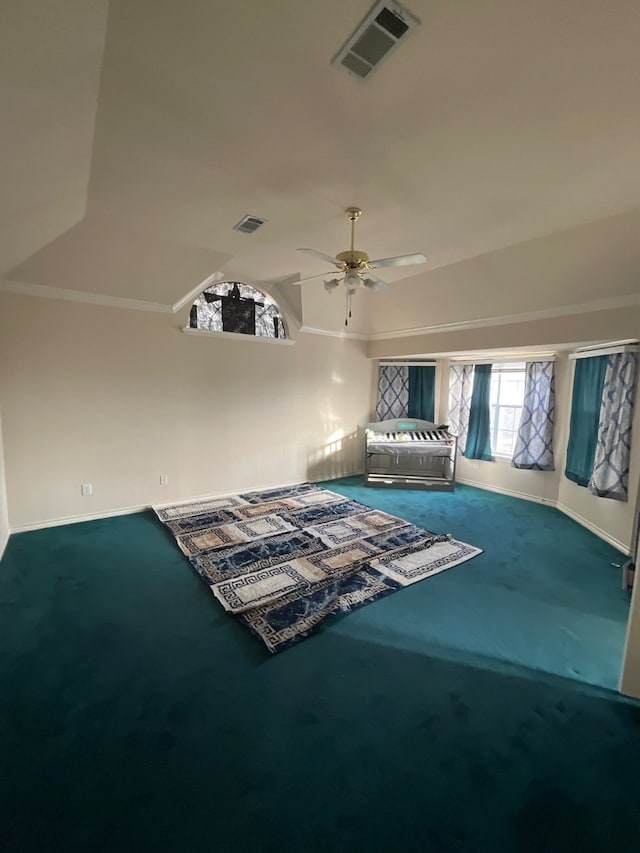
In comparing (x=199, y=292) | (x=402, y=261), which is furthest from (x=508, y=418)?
(x=199, y=292)

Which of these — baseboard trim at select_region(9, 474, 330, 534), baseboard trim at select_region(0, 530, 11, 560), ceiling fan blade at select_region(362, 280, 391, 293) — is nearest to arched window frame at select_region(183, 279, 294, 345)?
baseboard trim at select_region(9, 474, 330, 534)

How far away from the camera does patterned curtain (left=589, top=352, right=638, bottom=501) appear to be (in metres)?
3.69

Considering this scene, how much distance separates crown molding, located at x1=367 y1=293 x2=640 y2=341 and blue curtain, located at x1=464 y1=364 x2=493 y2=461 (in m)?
1.10

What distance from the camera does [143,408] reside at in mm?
4309

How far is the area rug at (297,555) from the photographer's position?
255 centimetres

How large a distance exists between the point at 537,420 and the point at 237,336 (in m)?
4.33

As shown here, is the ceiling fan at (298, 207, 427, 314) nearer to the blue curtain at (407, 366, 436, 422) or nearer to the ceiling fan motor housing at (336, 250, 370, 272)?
the ceiling fan motor housing at (336, 250, 370, 272)

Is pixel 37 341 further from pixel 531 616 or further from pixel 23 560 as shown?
pixel 531 616

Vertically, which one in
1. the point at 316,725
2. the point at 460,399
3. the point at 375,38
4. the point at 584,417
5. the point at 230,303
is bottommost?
the point at 316,725

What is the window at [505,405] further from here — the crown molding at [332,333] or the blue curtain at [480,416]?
the crown molding at [332,333]

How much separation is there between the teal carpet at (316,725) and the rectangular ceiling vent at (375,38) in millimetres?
2945

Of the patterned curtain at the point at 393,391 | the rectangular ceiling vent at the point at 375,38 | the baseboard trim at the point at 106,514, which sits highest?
the rectangular ceiling vent at the point at 375,38

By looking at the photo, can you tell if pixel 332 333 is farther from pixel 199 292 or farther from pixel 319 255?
pixel 319 255

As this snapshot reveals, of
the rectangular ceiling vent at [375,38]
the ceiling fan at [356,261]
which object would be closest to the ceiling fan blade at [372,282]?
the ceiling fan at [356,261]
